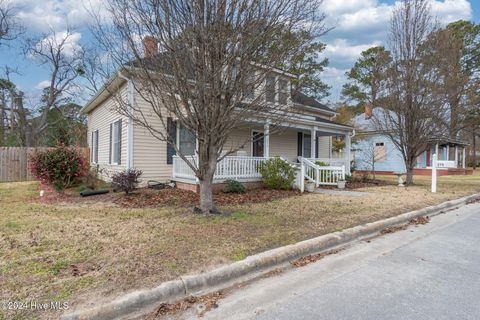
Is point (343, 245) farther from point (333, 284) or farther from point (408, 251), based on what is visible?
point (333, 284)

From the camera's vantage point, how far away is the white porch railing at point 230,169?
33.1 ft

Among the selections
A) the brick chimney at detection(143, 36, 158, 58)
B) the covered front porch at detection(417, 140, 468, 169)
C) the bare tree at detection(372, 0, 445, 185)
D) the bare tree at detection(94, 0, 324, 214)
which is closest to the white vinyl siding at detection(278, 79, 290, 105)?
the bare tree at detection(94, 0, 324, 214)

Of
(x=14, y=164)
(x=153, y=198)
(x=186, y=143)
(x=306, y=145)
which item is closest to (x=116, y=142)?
(x=186, y=143)

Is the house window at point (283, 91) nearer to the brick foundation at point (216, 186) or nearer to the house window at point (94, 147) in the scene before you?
the brick foundation at point (216, 186)

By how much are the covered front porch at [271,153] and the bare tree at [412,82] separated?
2.70 m

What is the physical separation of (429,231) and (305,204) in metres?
2.88

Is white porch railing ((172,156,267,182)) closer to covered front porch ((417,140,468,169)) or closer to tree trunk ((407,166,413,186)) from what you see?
tree trunk ((407,166,413,186))

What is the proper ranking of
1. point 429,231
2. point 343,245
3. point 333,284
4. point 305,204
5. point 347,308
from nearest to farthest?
point 347,308
point 333,284
point 343,245
point 429,231
point 305,204

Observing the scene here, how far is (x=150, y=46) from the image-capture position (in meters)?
5.20

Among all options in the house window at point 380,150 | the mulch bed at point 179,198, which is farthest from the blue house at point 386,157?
the mulch bed at point 179,198

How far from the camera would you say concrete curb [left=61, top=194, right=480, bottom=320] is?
253cm

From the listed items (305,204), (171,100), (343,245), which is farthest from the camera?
(305,204)

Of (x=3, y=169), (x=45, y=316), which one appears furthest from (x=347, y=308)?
Result: (x=3, y=169)

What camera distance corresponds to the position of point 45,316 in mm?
Result: 2377
